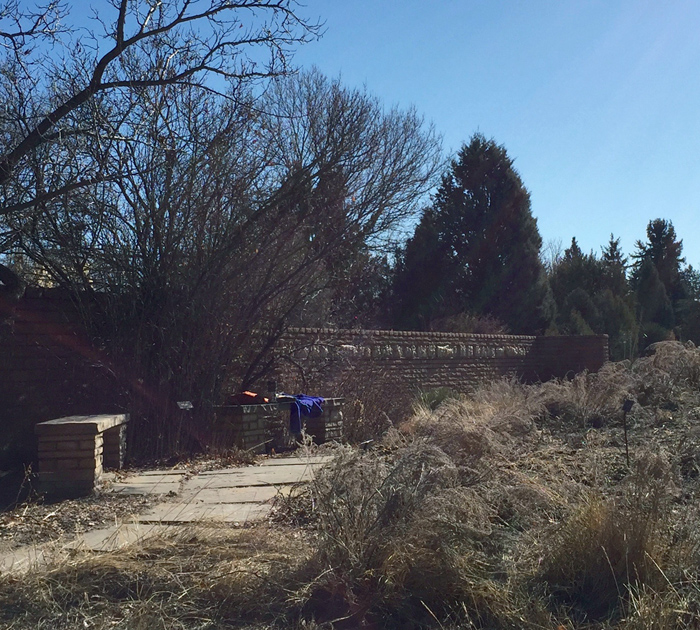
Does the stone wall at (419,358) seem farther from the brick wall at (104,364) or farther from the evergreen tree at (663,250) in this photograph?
the evergreen tree at (663,250)

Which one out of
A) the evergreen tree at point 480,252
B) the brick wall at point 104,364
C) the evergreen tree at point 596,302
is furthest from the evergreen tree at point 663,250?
the brick wall at point 104,364

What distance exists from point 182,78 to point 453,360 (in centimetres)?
947

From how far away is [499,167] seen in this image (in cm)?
2633

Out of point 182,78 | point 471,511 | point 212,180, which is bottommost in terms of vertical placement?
point 471,511

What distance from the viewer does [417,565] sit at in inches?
146

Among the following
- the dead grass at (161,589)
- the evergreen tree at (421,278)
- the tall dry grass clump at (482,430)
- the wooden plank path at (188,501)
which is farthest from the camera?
the evergreen tree at (421,278)

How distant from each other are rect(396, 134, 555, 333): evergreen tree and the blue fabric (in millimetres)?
14988

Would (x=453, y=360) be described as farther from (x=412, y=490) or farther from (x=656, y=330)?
(x=656, y=330)

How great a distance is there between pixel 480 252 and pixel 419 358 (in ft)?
38.1

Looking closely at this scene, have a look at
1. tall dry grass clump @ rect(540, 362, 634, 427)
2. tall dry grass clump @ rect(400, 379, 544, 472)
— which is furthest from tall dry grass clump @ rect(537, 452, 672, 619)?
tall dry grass clump @ rect(540, 362, 634, 427)

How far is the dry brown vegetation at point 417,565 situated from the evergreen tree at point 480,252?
1958cm

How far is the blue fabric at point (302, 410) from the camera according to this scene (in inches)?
355

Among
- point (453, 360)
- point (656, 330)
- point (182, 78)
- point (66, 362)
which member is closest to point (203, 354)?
point (66, 362)

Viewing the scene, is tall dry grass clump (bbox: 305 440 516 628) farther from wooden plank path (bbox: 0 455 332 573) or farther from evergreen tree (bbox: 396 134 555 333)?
evergreen tree (bbox: 396 134 555 333)
